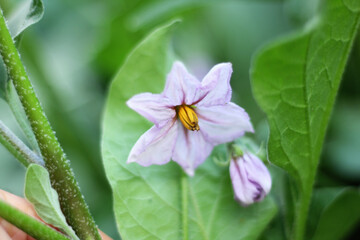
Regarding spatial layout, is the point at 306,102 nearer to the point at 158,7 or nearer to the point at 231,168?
the point at 231,168

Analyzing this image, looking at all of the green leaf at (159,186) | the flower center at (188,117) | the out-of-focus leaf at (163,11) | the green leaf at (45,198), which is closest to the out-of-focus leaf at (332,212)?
the green leaf at (159,186)

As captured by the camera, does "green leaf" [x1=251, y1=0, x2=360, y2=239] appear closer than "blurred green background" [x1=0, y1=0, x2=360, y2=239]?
Yes

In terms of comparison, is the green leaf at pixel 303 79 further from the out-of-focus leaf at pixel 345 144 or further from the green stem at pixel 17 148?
the out-of-focus leaf at pixel 345 144

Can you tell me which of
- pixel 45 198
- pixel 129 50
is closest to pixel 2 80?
pixel 45 198

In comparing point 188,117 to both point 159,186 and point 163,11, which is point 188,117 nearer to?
point 159,186

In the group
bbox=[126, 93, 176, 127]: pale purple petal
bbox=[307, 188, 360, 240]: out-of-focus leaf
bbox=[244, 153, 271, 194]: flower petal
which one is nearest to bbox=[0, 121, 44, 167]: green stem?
bbox=[126, 93, 176, 127]: pale purple petal

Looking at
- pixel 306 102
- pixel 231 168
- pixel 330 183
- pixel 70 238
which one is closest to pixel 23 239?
pixel 70 238

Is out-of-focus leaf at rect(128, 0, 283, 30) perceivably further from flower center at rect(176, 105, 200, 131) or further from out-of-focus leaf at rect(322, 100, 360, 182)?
flower center at rect(176, 105, 200, 131)
